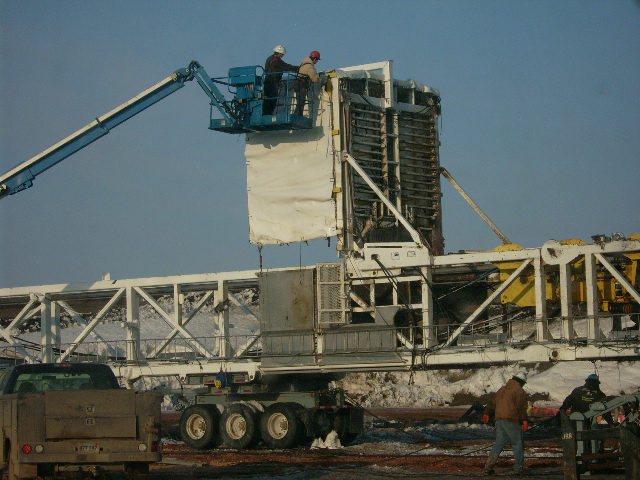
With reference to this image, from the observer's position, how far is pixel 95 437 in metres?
14.6

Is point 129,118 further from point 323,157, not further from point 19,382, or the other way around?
point 19,382

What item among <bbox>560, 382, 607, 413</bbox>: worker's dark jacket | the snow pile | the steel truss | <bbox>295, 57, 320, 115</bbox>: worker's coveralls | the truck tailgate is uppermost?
<bbox>295, 57, 320, 115</bbox>: worker's coveralls

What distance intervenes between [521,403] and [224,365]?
10997mm

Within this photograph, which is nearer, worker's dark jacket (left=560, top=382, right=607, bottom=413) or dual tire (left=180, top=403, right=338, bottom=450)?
worker's dark jacket (left=560, top=382, right=607, bottom=413)

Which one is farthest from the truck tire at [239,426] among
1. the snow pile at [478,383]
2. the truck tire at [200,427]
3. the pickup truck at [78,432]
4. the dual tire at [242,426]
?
the snow pile at [478,383]

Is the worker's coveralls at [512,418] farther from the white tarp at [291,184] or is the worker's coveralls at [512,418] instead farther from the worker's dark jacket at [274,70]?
the worker's dark jacket at [274,70]

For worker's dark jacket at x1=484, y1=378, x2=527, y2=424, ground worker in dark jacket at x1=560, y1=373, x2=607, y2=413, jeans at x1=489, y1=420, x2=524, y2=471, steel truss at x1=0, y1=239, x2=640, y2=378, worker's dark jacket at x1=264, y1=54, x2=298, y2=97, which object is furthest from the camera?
worker's dark jacket at x1=264, y1=54, x2=298, y2=97

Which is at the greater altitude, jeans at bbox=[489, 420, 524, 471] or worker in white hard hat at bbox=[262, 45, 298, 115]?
worker in white hard hat at bbox=[262, 45, 298, 115]

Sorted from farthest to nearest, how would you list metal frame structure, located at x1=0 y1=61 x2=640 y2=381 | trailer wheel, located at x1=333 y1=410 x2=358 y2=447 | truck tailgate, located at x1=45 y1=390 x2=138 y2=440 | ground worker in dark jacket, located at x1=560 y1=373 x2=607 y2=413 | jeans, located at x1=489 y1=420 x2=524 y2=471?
1. trailer wheel, located at x1=333 y1=410 x2=358 y2=447
2. metal frame structure, located at x1=0 y1=61 x2=640 y2=381
3. ground worker in dark jacket, located at x1=560 y1=373 x2=607 y2=413
4. jeans, located at x1=489 y1=420 x2=524 y2=471
5. truck tailgate, located at x1=45 y1=390 x2=138 y2=440

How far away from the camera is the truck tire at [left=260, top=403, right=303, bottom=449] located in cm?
2436

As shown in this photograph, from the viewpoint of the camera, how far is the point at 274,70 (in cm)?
2677

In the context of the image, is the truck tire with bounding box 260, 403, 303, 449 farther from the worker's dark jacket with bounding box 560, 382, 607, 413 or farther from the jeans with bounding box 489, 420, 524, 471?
the jeans with bounding box 489, 420, 524, 471

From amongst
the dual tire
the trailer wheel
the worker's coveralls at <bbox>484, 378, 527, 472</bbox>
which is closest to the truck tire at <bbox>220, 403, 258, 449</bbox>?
the dual tire

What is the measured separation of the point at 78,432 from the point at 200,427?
11.6 metres
